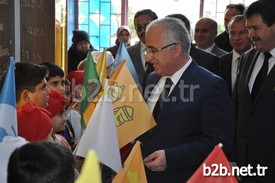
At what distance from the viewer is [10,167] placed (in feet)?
5.66

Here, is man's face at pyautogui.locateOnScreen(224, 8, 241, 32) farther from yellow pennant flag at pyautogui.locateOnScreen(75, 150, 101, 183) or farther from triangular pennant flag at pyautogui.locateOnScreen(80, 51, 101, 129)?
yellow pennant flag at pyautogui.locateOnScreen(75, 150, 101, 183)

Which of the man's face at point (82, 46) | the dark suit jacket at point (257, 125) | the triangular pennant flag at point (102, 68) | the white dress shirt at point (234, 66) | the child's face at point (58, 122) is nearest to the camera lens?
the dark suit jacket at point (257, 125)

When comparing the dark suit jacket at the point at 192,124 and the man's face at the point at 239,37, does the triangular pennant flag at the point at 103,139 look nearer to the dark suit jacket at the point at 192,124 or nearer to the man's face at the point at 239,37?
the dark suit jacket at the point at 192,124

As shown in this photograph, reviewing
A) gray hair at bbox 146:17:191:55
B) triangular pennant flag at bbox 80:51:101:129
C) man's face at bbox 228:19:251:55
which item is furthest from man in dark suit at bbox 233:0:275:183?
triangular pennant flag at bbox 80:51:101:129

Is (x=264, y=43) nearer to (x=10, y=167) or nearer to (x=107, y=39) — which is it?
(x=10, y=167)

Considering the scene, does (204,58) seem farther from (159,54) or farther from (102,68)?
(159,54)

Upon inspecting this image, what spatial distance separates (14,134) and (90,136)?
1.78 feet

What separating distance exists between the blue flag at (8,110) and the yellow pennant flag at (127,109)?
30.2 inches

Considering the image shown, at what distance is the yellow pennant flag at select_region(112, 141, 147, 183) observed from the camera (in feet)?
8.13

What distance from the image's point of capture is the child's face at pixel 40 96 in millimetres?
3188

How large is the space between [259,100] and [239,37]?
1.32m

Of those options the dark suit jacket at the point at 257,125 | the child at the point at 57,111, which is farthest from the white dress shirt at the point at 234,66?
the child at the point at 57,111

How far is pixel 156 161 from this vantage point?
8.52 ft

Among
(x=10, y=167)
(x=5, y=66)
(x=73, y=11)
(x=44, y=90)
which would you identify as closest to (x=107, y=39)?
(x=73, y=11)
